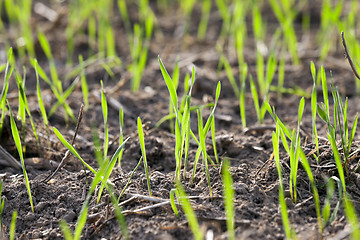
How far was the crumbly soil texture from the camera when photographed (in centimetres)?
121

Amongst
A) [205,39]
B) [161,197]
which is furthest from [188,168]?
[205,39]

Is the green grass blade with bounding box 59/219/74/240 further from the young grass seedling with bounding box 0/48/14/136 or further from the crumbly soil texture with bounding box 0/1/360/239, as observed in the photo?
the young grass seedling with bounding box 0/48/14/136

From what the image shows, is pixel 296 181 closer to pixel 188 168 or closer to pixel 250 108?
pixel 188 168

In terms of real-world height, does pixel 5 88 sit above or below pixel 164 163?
above

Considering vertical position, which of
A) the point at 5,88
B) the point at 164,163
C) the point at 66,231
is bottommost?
the point at 164,163

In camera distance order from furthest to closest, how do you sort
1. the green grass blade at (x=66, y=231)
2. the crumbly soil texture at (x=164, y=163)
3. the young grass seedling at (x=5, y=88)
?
the young grass seedling at (x=5, y=88) < the crumbly soil texture at (x=164, y=163) < the green grass blade at (x=66, y=231)

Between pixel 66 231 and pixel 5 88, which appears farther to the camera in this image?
pixel 5 88

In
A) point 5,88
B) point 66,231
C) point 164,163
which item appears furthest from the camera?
point 164,163

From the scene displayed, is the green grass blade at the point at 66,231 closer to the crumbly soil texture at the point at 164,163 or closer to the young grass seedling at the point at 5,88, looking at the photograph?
the crumbly soil texture at the point at 164,163

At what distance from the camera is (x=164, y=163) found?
1.63 m

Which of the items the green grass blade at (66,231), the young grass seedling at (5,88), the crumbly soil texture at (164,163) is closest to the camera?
the green grass blade at (66,231)

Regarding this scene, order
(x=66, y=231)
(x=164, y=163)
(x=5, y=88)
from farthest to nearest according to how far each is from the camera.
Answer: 1. (x=164, y=163)
2. (x=5, y=88)
3. (x=66, y=231)

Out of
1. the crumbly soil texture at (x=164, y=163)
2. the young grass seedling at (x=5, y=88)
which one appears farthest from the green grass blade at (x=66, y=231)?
the young grass seedling at (x=5, y=88)

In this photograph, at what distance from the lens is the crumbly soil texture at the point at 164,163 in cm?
121
